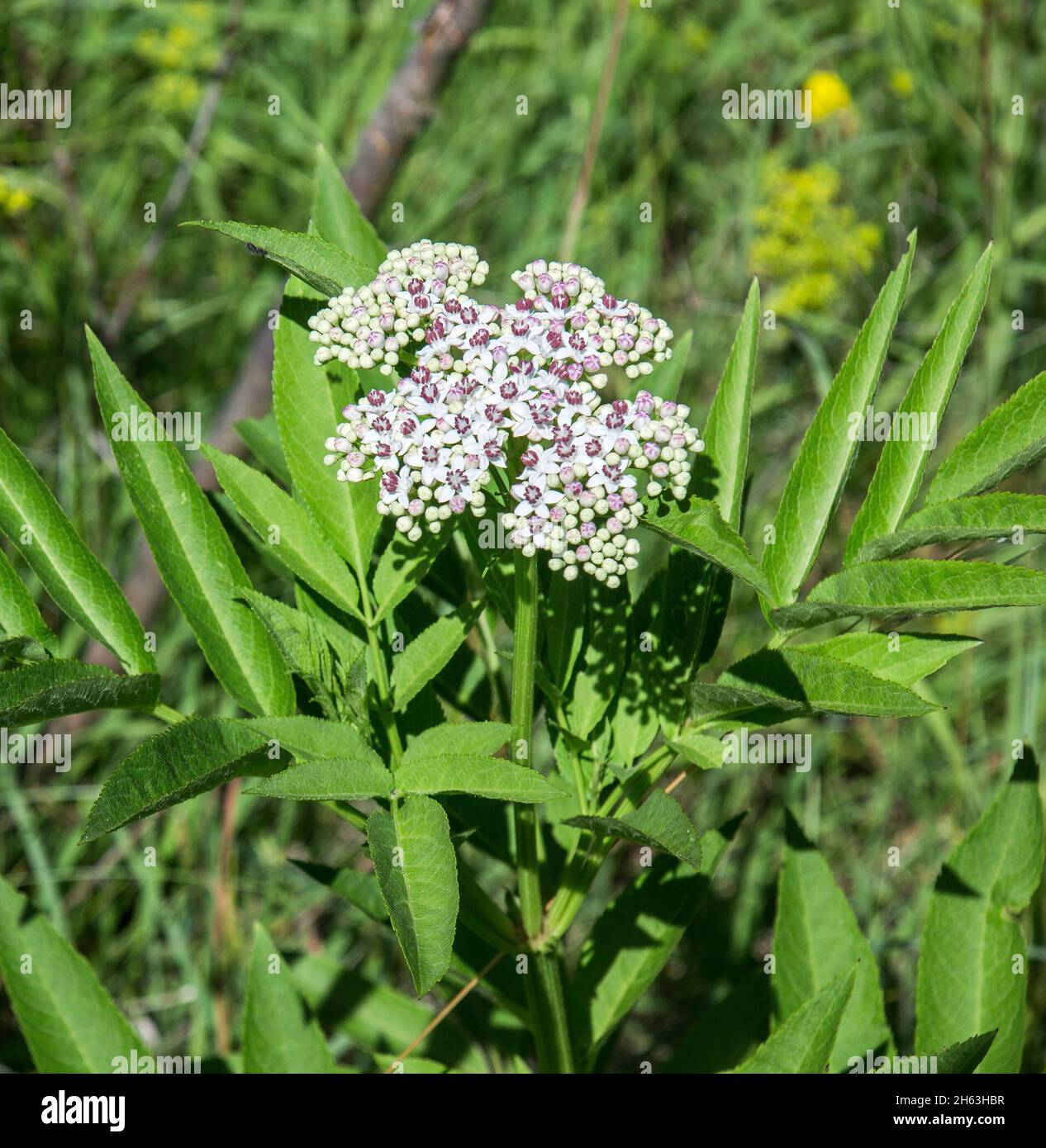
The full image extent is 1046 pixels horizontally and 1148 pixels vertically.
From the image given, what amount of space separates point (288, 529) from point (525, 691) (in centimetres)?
46

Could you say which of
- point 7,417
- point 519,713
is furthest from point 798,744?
point 7,417

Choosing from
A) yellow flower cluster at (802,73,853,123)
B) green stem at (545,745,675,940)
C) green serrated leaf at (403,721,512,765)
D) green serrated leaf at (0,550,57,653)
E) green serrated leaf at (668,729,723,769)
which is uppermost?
yellow flower cluster at (802,73,853,123)

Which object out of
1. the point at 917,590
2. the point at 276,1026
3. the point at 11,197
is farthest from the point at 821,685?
the point at 11,197

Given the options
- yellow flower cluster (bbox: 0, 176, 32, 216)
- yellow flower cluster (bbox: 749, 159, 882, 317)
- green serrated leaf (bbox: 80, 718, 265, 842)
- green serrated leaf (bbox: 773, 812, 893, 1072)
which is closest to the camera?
green serrated leaf (bbox: 80, 718, 265, 842)

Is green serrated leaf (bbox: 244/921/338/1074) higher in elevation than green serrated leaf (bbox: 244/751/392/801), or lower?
lower

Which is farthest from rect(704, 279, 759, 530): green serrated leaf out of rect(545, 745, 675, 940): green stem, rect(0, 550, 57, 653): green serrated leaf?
rect(0, 550, 57, 653): green serrated leaf

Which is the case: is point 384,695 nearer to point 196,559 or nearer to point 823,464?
point 196,559

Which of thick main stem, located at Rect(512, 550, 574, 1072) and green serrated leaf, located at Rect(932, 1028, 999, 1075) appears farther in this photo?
green serrated leaf, located at Rect(932, 1028, 999, 1075)

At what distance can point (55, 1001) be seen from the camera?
212 cm

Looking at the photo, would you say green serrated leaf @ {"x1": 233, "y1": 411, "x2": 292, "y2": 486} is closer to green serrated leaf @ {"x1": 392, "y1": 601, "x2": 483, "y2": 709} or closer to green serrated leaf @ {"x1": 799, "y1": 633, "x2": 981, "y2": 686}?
green serrated leaf @ {"x1": 392, "y1": 601, "x2": 483, "y2": 709}

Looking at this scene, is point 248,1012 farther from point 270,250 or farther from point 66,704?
point 270,250

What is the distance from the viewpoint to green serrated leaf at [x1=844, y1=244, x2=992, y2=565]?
5.39 feet

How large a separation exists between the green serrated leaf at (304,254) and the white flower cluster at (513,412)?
29 millimetres

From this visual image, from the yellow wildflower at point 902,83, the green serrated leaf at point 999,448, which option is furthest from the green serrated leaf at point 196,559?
the yellow wildflower at point 902,83
